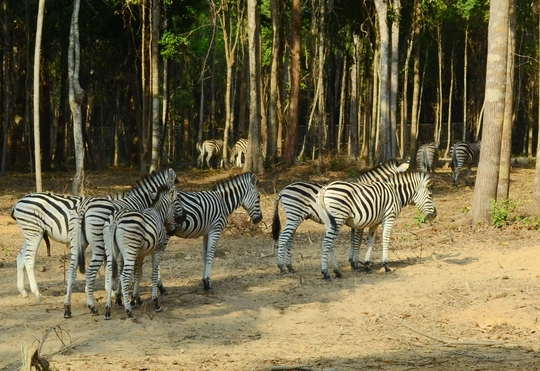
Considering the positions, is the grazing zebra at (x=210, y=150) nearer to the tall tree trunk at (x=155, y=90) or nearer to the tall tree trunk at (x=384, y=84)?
the tall tree trunk at (x=155, y=90)

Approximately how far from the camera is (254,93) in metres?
26.2

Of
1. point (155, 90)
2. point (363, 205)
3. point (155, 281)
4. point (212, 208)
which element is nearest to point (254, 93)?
point (155, 90)

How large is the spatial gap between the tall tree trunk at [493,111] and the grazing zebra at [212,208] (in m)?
6.15

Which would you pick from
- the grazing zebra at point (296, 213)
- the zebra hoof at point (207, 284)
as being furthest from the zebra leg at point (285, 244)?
the zebra hoof at point (207, 284)

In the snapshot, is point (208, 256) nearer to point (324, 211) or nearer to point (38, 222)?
point (324, 211)

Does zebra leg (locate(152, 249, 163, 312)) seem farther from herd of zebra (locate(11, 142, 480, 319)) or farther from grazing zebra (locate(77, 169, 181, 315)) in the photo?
grazing zebra (locate(77, 169, 181, 315))

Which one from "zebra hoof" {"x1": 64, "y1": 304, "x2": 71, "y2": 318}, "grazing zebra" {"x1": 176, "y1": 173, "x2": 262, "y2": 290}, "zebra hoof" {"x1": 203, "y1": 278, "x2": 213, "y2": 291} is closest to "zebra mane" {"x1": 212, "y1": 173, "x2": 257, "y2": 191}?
"grazing zebra" {"x1": 176, "y1": 173, "x2": 262, "y2": 290}

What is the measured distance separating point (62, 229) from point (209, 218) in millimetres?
2200

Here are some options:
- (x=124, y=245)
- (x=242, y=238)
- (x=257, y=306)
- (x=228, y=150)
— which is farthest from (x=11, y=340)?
(x=228, y=150)

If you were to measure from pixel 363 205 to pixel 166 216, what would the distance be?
134 inches

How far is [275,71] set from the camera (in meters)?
30.2

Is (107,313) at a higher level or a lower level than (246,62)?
lower

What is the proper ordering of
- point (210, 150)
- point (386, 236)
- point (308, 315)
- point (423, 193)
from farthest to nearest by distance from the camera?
1. point (210, 150)
2. point (423, 193)
3. point (386, 236)
4. point (308, 315)

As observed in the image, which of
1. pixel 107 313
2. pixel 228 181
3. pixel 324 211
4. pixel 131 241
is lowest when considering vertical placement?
pixel 107 313
